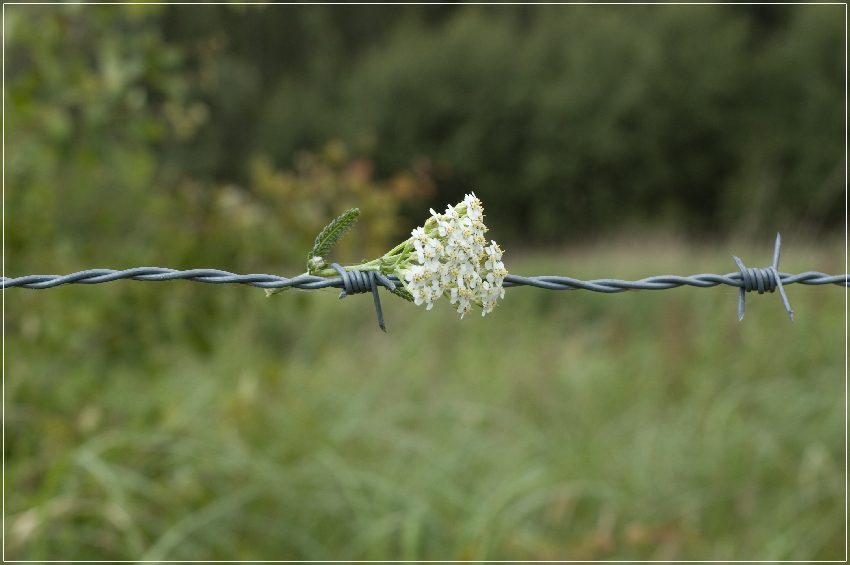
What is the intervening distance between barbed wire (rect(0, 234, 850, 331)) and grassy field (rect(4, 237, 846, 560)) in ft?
3.40

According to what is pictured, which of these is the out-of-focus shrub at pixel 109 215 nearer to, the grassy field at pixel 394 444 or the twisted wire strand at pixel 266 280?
the grassy field at pixel 394 444

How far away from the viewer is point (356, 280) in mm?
1067

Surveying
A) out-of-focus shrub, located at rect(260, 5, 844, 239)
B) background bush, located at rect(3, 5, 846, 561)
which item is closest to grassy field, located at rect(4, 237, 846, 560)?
background bush, located at rect(3, 5, 846, 561)

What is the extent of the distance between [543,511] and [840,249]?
4.42 m

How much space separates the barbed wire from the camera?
1.07 meters

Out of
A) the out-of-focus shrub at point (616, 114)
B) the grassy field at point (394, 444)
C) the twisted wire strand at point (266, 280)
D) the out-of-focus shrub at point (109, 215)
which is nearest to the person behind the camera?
the twisted wire strand at point (266, 280)

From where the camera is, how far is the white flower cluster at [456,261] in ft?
3.18

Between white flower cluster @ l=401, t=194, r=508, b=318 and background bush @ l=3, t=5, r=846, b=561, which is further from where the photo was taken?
background bush @ l=3, t=5, r=846, b=561

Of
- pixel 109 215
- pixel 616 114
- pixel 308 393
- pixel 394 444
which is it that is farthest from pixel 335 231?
pixel 616 114

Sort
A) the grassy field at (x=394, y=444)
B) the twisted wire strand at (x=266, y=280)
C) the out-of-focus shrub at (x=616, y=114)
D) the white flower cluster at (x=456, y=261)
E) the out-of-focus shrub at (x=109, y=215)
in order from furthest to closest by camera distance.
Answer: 1. the out-of-focus shrub at (x=616, y=114)
2. the out-of-focus shrub at (x=109, y=215)
3. the grassy field at (x=394, y=444)
4. the twisted wire strand at (x=266, y=280)
5. the white flower cluster at (x=456, y=261)

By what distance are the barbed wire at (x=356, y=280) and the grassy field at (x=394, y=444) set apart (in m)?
1.03

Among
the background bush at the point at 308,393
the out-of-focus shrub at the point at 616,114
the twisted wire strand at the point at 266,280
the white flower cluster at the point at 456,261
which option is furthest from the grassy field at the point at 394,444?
the out-of-focus shrub at the point at 616,114

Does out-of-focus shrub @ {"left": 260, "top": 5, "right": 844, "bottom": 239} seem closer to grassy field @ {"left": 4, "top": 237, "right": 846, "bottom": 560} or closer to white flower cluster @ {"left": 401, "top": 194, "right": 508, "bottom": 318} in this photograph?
grassy field @ {"left": 4, "top": 237, "right": 846, "bottom": 560}

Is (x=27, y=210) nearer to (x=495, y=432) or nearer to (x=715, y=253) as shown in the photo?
(x=495, y=432)
